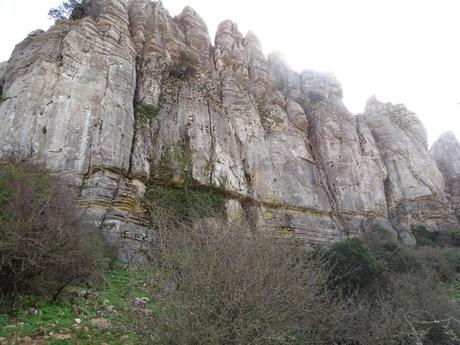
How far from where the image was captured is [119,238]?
1555 cm

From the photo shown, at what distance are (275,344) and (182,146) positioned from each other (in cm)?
1714

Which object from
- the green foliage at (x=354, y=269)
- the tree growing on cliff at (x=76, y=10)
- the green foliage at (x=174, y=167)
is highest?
the tree growing on cliff at (x=76, y=10)

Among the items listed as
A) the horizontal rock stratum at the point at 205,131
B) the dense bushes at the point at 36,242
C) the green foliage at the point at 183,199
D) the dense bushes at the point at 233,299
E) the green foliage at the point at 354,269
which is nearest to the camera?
the dense bushes at the point at 233,299

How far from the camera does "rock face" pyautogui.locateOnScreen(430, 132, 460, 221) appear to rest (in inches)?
1349

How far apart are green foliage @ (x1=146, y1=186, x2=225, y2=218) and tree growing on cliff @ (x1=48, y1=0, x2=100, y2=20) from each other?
47.2ft

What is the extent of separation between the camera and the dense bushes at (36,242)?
22.6 ft

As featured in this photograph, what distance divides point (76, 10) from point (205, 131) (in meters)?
13.6

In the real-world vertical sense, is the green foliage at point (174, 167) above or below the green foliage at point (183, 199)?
above

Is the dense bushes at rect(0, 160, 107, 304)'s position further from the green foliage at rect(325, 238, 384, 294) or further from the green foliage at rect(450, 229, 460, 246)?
the green foliage at rect(450, 229, 460, 246)

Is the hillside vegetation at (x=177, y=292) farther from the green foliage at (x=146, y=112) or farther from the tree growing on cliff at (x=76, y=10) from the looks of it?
the tree growing on cliff at (x=76, y=10)

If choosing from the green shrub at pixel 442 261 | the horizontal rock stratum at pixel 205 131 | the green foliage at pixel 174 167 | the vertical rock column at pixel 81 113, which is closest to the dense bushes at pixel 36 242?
the vertical rock column at pixel 81 113

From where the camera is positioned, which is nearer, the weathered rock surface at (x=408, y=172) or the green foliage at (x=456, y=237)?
the green foliage at (x=456, y=237)

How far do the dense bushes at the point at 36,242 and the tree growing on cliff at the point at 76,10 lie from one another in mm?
20041

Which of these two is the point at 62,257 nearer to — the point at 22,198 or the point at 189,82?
the point at 22,198
